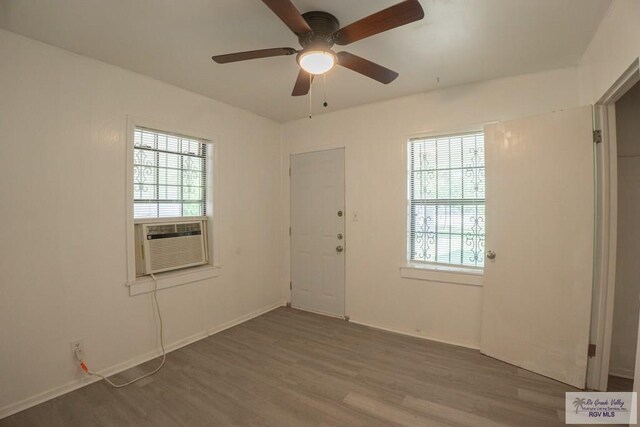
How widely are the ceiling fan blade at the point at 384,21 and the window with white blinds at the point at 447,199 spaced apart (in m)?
1.72

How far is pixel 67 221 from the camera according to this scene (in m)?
2.08

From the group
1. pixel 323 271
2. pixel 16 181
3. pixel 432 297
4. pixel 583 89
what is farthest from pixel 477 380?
pixel 16 181

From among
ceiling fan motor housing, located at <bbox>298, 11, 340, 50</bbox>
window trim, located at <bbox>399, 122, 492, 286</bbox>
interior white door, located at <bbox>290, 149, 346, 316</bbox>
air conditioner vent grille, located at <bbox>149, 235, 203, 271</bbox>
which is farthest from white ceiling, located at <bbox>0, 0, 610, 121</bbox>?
air conditioner vent grille, located at <bbox>149, 235, 203, 271</bbox>

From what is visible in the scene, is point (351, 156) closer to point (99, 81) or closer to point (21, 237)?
point (99, 81)

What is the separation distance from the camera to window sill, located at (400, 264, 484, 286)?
8.63 ft

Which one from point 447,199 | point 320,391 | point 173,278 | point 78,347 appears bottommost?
point 320,391

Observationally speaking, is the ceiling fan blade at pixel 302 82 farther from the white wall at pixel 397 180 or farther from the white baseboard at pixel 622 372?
→ the white baseboard at pixel 622 372

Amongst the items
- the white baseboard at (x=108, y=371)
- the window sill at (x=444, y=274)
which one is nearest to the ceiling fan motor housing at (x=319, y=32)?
the window sill at (x=444, y=274)

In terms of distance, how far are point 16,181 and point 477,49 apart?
3.41 metres

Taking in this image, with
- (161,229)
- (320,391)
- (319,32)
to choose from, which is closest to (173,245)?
(161,229)

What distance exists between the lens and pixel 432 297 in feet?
9.34

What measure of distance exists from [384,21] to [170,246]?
2584mm

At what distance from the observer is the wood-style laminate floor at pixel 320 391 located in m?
1.77
